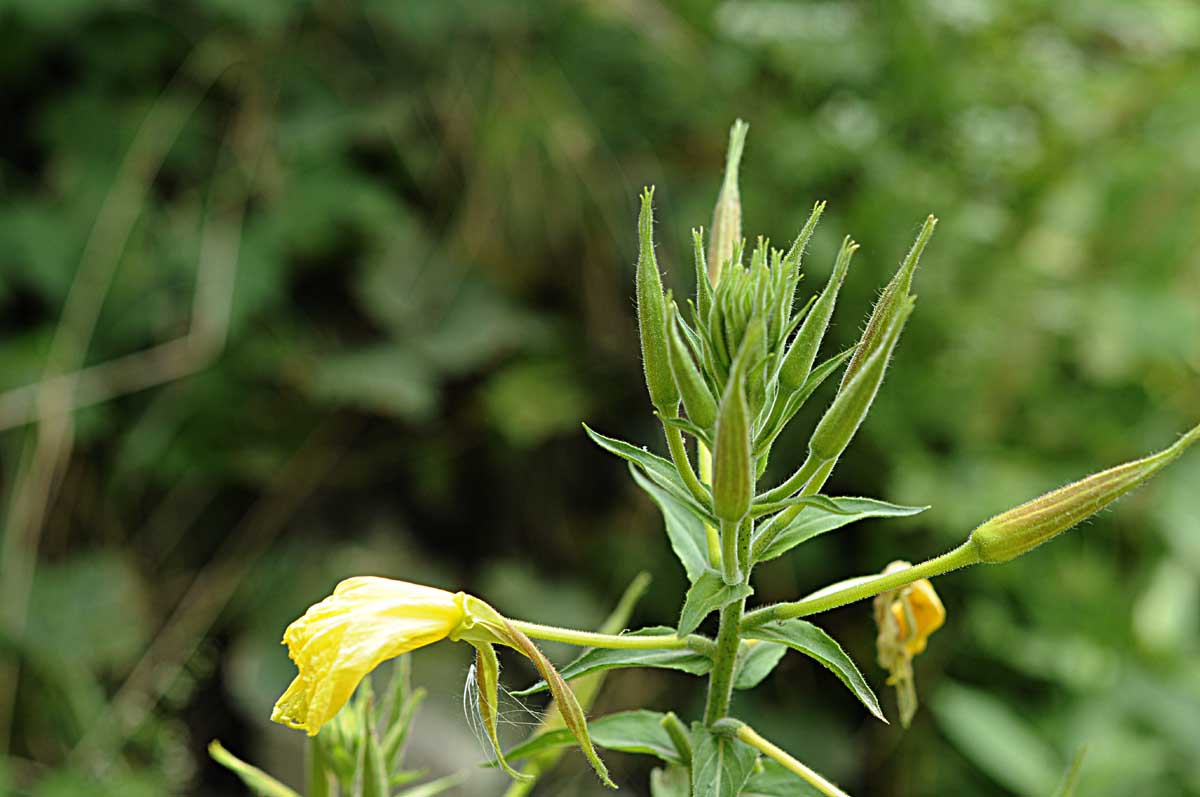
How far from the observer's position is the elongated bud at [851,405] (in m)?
0.49

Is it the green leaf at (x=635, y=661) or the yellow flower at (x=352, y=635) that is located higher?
the yellow flower at (x=352, y=635)

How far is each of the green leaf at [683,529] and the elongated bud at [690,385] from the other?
0.23ft

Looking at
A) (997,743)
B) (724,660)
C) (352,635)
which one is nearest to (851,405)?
(724,660)

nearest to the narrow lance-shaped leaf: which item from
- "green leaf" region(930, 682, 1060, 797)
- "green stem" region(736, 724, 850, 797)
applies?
"green stem" region(736, 724, 850, 797)

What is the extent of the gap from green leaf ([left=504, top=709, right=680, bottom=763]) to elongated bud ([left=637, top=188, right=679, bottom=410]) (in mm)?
179

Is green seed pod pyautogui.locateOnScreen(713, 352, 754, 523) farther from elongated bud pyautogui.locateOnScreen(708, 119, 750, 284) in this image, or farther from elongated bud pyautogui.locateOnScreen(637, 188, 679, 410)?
elongated bud pyautogui.locateOnScreen(708, 119, 750, 284)

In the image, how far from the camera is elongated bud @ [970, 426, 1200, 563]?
1.70 ft

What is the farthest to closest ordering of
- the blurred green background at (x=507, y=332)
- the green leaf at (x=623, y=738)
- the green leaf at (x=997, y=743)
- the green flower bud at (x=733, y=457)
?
the blurred green background at (x=507, y=332) → the green leaf at (x=997, y=743) → the green leaf at (x=623, y=738) → the green flower bud at (x=733, y=457)

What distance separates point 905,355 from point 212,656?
1.49 m

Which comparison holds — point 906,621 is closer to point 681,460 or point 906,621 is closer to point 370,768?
point 681,460

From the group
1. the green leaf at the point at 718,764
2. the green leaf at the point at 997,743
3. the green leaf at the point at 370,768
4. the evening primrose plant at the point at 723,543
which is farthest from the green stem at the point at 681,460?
the green leaf at the point at 997,743

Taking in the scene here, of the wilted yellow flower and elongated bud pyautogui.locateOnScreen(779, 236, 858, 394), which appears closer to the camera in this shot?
elongated bud pyautogui.locateOnScreen(779, 236, 858, 394)

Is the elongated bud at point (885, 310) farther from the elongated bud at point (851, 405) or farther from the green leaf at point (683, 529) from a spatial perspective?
the green leaf at point (683, 529)

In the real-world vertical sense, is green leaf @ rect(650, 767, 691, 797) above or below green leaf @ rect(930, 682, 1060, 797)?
above
